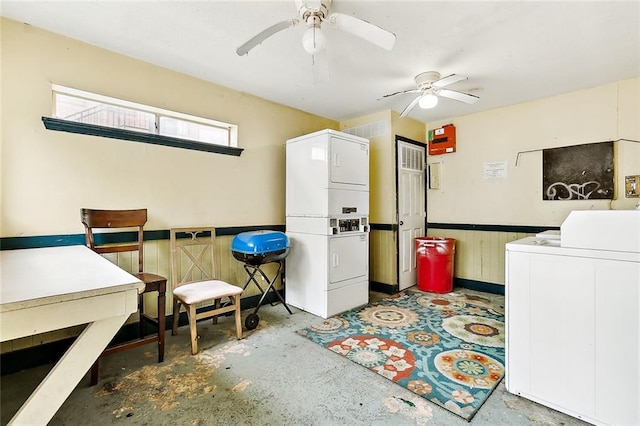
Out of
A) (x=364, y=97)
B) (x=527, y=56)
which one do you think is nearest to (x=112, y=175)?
(x=364, y=97)

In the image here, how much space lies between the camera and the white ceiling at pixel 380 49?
77.2 inches

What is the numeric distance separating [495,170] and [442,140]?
89 centimetres

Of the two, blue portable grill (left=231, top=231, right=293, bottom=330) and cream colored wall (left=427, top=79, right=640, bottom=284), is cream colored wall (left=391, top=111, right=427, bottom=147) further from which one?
blue portable grill (left=231, top=231, right=293, bottom=330)

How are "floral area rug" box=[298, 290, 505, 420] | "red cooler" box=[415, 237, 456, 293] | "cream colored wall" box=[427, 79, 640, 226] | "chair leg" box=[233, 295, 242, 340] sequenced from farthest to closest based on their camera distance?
"red cooler" box=[415, 237, 456, 293], "cream colored wall" box=[427, 79, 640, 226], "chair leg" box=[233, 295, 242, 340], "floral area rug" box=[298, 290, 505, 420]

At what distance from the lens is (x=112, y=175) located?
250 centimetres

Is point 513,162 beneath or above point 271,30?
beneath

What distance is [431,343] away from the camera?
2.50 m

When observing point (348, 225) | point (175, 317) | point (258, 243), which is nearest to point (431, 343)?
point (348, 225)

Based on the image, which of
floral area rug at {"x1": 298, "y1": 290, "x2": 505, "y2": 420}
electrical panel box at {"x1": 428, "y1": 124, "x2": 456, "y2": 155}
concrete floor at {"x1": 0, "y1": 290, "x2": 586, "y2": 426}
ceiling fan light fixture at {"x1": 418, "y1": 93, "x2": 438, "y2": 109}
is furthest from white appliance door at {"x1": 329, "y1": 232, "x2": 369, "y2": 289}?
electrical panel box at {"x1": 428, "y1": 124, "x2": 456, "y2": 155}

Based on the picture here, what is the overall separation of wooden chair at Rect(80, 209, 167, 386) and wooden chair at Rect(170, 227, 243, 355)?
21cm

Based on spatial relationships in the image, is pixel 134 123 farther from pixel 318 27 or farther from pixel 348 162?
pixel 348 162

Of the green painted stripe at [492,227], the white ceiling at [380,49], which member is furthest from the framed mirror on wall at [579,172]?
the white ceiling at [380,49]

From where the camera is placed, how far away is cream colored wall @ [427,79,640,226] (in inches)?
121

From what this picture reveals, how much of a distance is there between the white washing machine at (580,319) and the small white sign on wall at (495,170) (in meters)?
2.50
